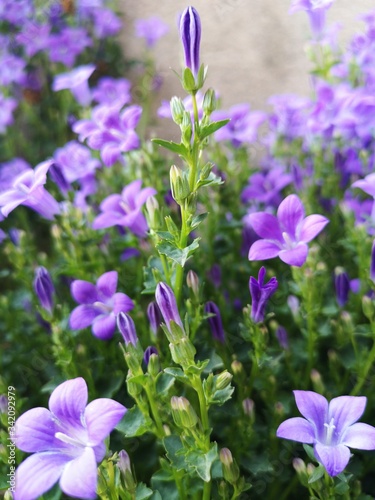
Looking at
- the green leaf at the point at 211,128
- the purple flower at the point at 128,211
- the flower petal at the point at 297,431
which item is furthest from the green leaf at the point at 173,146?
the flower petal at the point at 297,431

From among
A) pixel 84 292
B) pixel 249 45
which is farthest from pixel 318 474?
pixel 249 45

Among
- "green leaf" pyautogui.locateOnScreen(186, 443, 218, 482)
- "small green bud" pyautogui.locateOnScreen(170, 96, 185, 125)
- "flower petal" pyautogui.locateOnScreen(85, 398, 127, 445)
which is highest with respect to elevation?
"small green bud" pyautogui.locateOnScreen(170, 96, 185, 125)

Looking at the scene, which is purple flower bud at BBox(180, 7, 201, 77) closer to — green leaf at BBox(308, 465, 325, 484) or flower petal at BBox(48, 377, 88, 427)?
flower petal at BBox(48, 377, 88, 427)

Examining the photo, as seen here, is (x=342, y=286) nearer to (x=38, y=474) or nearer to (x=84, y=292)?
(x=84, y=292)

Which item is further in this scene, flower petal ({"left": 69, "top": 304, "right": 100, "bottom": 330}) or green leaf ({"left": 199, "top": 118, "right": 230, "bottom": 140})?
flower petal ({"left": 69, "top": 304, "right": 100, "bottom": 330})

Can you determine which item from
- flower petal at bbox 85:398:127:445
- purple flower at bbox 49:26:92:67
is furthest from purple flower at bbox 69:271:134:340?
purple flower at bbox 49:26:92:67

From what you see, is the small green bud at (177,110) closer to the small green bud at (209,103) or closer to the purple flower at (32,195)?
the small green bud at (209,103)
